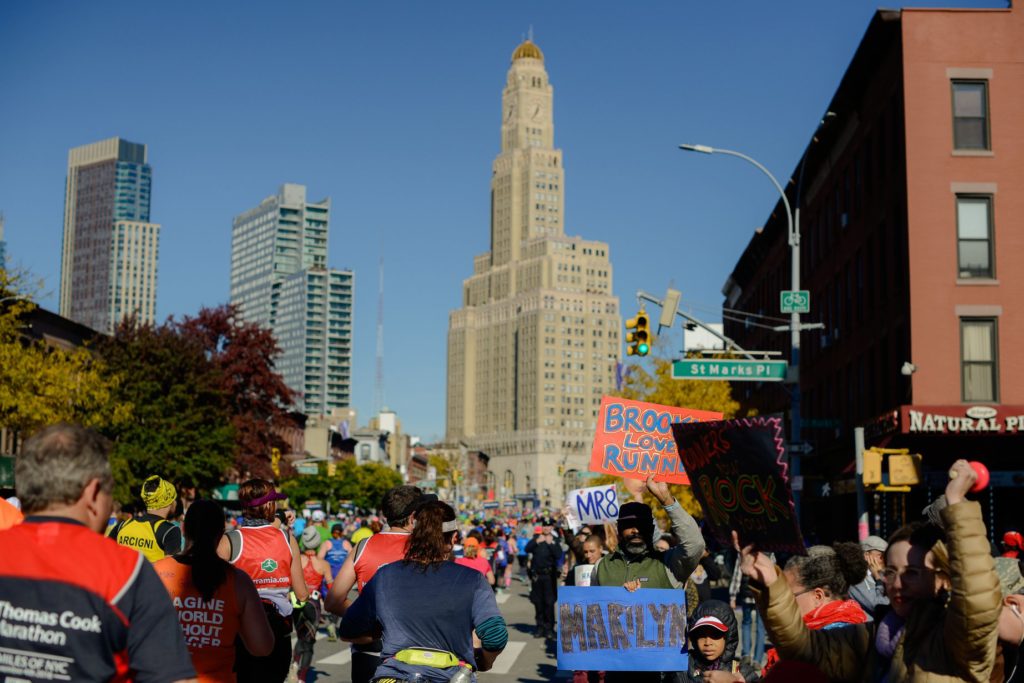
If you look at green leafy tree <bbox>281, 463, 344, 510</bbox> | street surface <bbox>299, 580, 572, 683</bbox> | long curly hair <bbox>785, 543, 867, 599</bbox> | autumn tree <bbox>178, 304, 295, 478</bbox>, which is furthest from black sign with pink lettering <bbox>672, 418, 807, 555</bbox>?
green leafy tree <bbox>281, 463, 344, 510</bbox>

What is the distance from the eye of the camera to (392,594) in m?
6.47

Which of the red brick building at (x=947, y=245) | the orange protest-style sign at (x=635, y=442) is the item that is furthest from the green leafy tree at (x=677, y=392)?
the orange protest-style sign at (x=635, y=442)

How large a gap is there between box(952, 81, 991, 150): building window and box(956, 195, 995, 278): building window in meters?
1.41

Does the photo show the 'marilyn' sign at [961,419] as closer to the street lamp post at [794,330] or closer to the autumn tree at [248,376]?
the street lamp post at [794,330]

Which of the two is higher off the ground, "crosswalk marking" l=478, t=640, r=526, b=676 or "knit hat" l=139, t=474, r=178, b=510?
"knit hat" l=139, t=474, r=178, b=510

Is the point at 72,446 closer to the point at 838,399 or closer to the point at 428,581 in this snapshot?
the point at 428,581

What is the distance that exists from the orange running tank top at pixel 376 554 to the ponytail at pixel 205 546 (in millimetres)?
2002

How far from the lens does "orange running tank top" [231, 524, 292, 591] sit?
8.24 metres

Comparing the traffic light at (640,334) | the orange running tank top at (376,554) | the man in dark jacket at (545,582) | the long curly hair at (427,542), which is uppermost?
the traffic light at (640,334)

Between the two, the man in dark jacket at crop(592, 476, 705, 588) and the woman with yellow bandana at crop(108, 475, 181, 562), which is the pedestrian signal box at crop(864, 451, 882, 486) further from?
the woman with yellow bandana at crop(108, 475, 181, 562)

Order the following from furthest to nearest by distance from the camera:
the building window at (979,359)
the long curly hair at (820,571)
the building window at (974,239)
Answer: the building window at (974,239) → the building window at (979,359) → the long curly hair at (820,571)

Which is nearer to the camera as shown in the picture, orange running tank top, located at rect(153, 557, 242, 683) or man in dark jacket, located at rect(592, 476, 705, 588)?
orange running tank top, located at rect(153, 557, 242, 683)

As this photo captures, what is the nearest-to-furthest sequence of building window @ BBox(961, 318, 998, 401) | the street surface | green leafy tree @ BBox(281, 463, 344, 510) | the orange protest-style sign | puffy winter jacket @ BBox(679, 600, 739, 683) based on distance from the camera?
puffy winter jacket @ BBox(679, 600, 739, 683), the orange protest-style sign, the street surface, building window @ BBox(961, 318, 998, 401), green leafy tree @ BBox(281, 463, 344, 510)

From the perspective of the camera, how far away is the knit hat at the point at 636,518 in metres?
8.78
